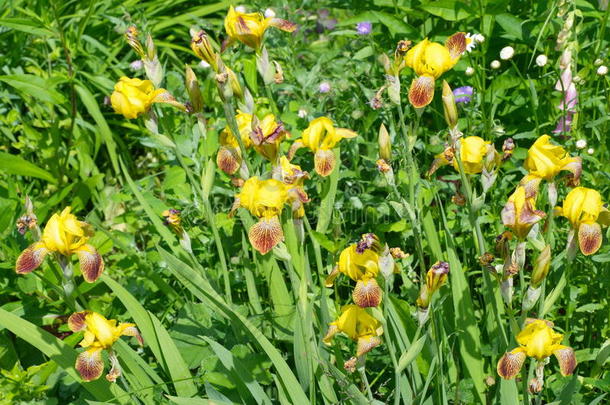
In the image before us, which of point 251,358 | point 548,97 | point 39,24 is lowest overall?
point 251,358

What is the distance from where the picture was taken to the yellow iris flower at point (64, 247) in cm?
176

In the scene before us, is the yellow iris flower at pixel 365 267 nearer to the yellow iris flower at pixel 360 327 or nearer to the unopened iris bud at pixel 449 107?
the yellow iris flower at pixel 360 327

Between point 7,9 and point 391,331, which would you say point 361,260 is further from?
point 7,9

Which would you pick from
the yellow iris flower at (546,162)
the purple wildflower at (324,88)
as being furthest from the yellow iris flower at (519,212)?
the purple wildflower at (324,88)

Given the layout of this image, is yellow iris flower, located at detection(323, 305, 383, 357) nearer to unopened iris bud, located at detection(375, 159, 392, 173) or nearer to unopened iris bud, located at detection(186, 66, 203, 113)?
unopened iris bud, located at detection(375, 159, 392, 173)

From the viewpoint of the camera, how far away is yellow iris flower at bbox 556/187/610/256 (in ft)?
5.17

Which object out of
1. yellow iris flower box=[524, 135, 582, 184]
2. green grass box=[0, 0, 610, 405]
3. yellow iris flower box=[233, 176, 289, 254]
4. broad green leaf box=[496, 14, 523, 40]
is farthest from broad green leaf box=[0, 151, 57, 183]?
yellow iris flower box=[524, 135, 582, 184]

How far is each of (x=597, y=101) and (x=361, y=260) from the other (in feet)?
4.38

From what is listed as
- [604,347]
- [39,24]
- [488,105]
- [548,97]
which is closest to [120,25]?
[39,24]

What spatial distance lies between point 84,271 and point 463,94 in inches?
61.8

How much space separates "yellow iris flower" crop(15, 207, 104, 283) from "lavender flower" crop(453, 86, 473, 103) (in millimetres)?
1544

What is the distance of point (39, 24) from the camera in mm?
3137

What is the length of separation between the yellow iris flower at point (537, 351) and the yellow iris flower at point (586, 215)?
7.7 inches

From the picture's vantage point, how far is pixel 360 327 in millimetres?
1690
